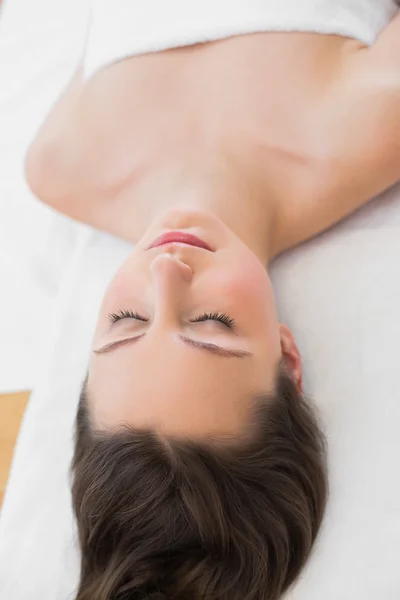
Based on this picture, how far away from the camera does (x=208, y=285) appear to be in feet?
3.02

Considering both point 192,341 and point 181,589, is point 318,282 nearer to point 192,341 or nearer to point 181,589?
point 192,341

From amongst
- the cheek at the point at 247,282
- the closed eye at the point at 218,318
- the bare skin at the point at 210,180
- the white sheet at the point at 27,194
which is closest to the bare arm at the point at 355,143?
the bare skin at the point at 210,180

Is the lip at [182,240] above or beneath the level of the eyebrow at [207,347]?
above

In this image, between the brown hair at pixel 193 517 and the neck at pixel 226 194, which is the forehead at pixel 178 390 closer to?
the brown hair at pixel 193 517

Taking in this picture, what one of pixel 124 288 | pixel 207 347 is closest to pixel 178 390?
pixel 207 347

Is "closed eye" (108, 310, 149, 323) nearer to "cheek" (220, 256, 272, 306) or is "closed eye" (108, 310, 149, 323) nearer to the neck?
"cheek" (220, 256, 272, 306)

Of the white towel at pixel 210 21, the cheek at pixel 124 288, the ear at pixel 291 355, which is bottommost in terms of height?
the ear at pixel 291 355

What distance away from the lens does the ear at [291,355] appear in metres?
1.01

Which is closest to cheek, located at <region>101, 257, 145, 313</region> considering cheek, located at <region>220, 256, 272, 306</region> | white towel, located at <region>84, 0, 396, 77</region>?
cheek, located at <region>220, 256, 272, 306</region>

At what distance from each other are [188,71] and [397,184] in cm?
43

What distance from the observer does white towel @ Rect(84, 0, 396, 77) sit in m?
1.16

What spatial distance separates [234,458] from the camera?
86cm

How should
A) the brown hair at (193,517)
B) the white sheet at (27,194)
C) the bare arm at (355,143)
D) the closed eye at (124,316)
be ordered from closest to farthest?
the brown hair at (193,517) → the closed eye at (124,316) → the bare arm at (355,143) → the white sheet at (27,194)

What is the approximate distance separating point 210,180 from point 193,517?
574mm
